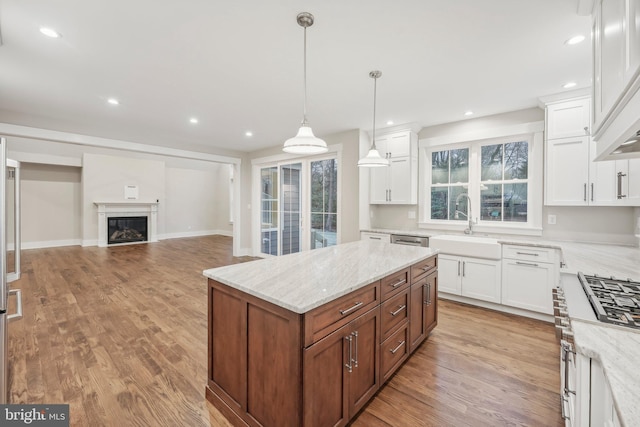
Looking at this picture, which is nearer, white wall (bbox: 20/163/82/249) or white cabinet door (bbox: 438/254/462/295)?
white cabinet door (bbox: 438/254/462/295)

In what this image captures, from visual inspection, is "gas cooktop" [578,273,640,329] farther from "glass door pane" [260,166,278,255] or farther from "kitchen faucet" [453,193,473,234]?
"glass door pane" [260,166,278,255]

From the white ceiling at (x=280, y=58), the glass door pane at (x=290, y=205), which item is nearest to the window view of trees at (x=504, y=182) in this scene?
the white ceiling at (x=280, y=58)

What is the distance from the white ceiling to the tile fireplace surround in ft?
15.3

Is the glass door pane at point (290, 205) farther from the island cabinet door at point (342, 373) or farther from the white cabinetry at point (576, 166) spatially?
the island cabinet door at point (342, 373)

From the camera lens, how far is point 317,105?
142 inches

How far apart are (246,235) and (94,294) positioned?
3263mm

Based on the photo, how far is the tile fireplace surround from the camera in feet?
26.2

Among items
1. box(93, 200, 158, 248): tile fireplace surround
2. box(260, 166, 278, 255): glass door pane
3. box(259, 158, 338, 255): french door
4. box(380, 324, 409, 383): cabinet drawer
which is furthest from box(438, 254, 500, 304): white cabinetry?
box(93, 200, 158, 248): tile fireplace surround

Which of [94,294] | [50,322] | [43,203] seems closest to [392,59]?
[50,322]

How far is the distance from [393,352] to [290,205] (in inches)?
170

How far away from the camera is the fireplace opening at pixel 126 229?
825 centimetres

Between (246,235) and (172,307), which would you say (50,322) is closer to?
(172,307)

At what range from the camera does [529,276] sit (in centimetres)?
313

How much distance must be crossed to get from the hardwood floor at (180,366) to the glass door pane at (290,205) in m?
2.36
